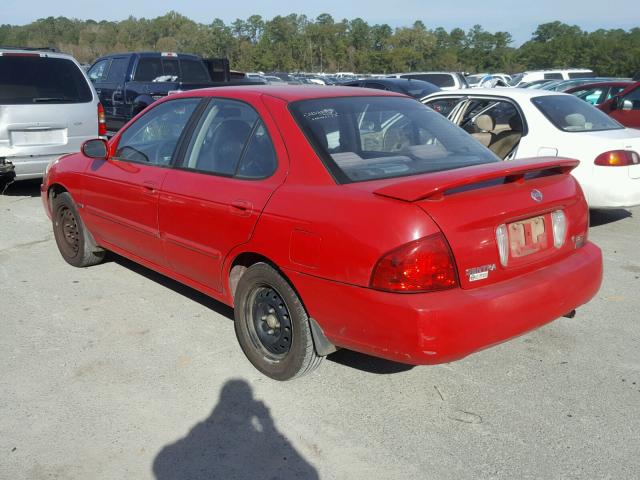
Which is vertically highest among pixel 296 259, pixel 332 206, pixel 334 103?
pixel 334 103

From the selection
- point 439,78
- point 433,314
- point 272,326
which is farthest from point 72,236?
point 439,78

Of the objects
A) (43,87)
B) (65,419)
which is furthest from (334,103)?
(43,87)

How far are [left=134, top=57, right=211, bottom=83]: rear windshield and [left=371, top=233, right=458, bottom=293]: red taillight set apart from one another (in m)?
11.0

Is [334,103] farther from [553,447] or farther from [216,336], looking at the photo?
[553,447]

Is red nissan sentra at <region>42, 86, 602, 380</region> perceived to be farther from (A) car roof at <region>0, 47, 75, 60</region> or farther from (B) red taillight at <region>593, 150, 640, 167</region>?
(A) car roof at <region>0, 47, 75, 60</region>

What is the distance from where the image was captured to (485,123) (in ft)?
22.9

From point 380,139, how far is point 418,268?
1.24 m

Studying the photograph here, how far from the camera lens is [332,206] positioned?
3.19 m

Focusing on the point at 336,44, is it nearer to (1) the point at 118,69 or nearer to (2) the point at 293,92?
(1) the point at 118,69

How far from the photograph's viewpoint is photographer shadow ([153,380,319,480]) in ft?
9.59

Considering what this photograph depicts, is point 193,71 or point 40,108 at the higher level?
point 193,71

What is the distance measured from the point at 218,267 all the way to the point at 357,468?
1551 mm

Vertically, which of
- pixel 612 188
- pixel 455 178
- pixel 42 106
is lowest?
pixel 612 188

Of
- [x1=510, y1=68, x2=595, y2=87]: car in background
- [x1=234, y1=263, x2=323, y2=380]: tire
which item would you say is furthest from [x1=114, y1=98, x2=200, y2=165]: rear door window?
[x1=510, y1=68, x2=595, y2=87]: car in background
